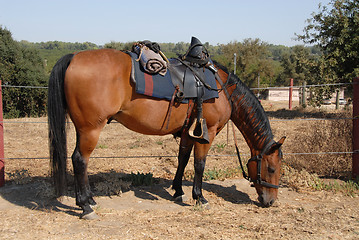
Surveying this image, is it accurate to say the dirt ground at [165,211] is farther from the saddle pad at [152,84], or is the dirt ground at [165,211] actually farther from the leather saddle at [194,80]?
the saddle pad at [152,84]

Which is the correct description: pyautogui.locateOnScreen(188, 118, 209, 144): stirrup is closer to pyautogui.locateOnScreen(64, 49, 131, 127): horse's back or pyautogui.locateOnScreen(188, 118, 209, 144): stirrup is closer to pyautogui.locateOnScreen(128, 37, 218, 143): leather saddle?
pyautogui.locateOnScreen(128, 37, 218, 143): leather saddle

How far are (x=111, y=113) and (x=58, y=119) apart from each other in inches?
24.5

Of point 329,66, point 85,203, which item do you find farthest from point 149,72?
point 329,66

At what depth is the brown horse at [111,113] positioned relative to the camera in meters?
3.54

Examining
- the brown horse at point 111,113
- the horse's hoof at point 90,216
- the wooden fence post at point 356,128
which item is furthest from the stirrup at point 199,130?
the wooden fence post at point 356,128

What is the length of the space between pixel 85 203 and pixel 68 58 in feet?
5.55

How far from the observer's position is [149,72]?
3791mm

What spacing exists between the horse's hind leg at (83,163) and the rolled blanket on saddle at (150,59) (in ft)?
3.07

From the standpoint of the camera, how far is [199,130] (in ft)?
13.4

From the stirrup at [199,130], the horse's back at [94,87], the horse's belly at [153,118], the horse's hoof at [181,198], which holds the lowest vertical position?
the horse's hoof at [181,198]

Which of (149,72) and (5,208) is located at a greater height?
(149,72)

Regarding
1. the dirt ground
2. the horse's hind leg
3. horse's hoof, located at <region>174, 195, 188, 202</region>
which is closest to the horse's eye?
the dirt ground

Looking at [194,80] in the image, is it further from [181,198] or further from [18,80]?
[18,80]

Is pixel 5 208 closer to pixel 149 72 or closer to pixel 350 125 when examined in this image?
pixel 149 72
